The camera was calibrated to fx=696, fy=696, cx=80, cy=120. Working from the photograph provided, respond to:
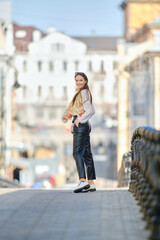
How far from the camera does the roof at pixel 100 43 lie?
92750mm

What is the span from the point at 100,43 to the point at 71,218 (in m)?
88.0

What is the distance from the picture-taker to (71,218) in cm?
655

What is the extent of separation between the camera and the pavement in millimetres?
5535

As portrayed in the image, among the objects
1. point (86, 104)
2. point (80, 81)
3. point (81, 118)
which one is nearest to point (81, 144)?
point (81, 118)

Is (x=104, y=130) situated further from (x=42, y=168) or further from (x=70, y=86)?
(x=42, y=168)

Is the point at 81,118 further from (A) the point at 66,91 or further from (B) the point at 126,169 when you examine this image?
(A) the point at 66,91

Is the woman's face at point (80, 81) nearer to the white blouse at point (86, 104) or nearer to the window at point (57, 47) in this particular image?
the white blouse at point (86, 104)

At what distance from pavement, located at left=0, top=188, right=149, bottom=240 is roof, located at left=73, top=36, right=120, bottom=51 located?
84.4 m

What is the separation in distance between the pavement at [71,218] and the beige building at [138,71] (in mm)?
30643

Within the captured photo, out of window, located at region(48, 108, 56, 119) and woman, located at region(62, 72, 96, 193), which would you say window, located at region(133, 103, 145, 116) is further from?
window, located at region(48, 108, 56, 119)

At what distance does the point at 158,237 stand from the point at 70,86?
271ft

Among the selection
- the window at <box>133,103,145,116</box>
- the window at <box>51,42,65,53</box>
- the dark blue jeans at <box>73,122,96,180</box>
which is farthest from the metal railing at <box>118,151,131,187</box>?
the window at <box>51,42,65,53</box>

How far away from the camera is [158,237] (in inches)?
197

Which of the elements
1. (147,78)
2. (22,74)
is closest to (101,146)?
(22,74)
